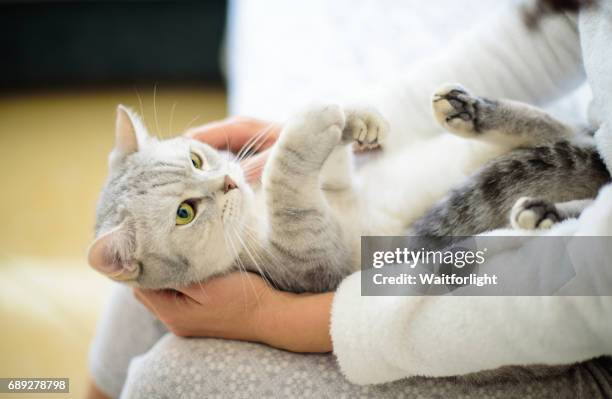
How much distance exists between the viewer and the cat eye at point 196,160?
3.08 feet

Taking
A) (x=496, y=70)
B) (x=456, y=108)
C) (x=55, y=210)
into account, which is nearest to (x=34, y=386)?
(x=456, y=108)

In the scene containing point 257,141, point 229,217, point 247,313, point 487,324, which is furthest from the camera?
point 257,141

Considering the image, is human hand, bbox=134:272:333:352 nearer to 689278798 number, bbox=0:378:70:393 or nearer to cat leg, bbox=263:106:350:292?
cat leg, bbox=263:106:350:292

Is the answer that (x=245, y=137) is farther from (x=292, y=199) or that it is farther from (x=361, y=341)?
(x=361, y=341)

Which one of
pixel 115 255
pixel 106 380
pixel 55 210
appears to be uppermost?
pixel 115 255

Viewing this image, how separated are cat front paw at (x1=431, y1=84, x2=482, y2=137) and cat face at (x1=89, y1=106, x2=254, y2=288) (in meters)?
0.39

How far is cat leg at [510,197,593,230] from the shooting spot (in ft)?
2.21

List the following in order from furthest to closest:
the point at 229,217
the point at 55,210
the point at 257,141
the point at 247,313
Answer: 1. the point at 55,210
2. the point at 257,141
3. the point at 229,217
4. the point at 247,313

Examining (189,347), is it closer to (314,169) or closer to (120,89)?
(314,169)

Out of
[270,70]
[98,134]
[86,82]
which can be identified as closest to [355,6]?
[270,70]

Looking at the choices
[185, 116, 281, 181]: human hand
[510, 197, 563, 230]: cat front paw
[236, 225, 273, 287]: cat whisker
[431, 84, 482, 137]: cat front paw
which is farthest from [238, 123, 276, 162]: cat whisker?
[510, 197, 563, 230]: cat front paw

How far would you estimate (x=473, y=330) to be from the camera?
0.62m

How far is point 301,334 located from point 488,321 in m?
0.27

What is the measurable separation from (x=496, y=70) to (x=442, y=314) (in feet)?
2.00
